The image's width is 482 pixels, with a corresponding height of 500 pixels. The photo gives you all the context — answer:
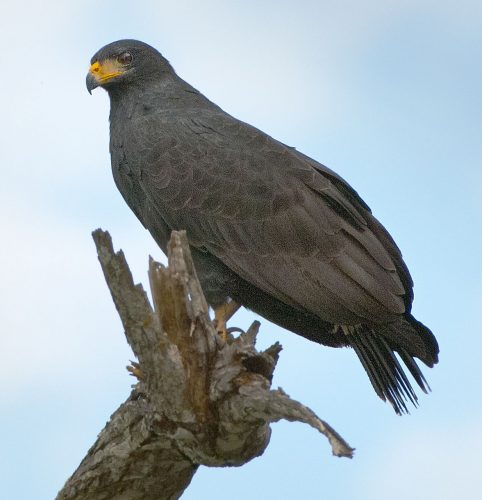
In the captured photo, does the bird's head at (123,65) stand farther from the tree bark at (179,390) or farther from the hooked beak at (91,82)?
the tree bark at (179,390)

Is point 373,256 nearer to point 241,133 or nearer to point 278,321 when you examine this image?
point 278,321

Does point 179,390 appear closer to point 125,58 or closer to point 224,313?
point 224,313

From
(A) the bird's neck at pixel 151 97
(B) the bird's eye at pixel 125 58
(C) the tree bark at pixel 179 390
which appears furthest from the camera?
(B) the bird's eye at pixel 125 58

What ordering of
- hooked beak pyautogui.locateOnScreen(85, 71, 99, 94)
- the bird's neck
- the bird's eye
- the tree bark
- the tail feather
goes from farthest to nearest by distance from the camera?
the bird's eye → hooked beak pyautogui.locateOnScreen(85, 71, 99, 94) → the bird's neck → the tail feather → the tree bark

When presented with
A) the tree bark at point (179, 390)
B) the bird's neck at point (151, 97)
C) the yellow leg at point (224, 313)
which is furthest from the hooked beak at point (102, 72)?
the tree bark at point (179, 390)

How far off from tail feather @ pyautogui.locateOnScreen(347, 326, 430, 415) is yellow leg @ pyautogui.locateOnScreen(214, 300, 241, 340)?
96 centimetres

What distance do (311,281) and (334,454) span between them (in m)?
2.69

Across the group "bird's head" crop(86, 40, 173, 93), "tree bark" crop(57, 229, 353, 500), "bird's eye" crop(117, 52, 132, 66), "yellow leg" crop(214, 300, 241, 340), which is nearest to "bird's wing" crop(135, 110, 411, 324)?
"yellow leg" crop(214, 300, 241, 340)

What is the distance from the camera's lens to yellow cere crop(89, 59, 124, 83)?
8.50 metres

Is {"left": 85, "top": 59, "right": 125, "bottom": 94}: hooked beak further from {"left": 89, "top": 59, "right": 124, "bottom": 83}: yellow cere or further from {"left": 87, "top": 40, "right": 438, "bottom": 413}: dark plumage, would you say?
{"left": 87, "top": 40, "right": 438, "bottom": 413}: dark plumage

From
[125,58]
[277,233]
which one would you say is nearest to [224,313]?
[277,233]

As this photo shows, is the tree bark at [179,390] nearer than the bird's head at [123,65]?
Yes

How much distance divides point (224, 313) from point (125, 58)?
8.71ft

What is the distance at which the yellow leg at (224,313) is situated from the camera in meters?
7.37
